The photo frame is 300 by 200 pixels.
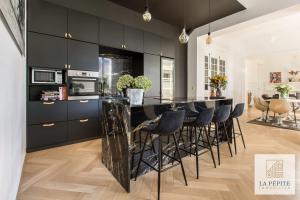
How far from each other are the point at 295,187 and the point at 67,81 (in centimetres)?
Answer: 371

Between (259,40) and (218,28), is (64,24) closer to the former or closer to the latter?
(218,28)

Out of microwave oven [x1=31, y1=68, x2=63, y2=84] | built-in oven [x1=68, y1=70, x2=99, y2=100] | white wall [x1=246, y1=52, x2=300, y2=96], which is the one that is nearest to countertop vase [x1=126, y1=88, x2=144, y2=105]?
built-in oven [x1=68, y1=70, x2=99, y2=100]

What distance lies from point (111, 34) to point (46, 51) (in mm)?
1444

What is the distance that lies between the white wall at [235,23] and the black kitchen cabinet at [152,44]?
60.3 inches

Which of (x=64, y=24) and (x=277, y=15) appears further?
(x=277, y=15)

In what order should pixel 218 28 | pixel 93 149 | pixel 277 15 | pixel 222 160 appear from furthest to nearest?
pixel 218 28
pixel 277 15
pixel 93 149
pixel 222 160

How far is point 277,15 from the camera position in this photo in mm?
4297

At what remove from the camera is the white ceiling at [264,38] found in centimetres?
636

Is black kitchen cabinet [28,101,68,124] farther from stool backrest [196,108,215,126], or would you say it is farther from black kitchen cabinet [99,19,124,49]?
stool backrest [196,108,215,126]

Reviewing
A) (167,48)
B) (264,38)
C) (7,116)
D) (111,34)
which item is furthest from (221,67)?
(7,116)

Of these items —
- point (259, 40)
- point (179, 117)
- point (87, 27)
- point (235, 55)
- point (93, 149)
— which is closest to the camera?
point (179, 117)

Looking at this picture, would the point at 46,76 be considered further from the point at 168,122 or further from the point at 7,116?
the point at 168,122

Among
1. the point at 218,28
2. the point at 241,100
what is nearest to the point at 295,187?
the point at 218,28

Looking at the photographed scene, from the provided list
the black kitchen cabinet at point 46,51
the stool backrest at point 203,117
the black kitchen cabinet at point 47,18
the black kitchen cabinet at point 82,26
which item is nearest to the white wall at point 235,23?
the stool backrest at point 203,117
